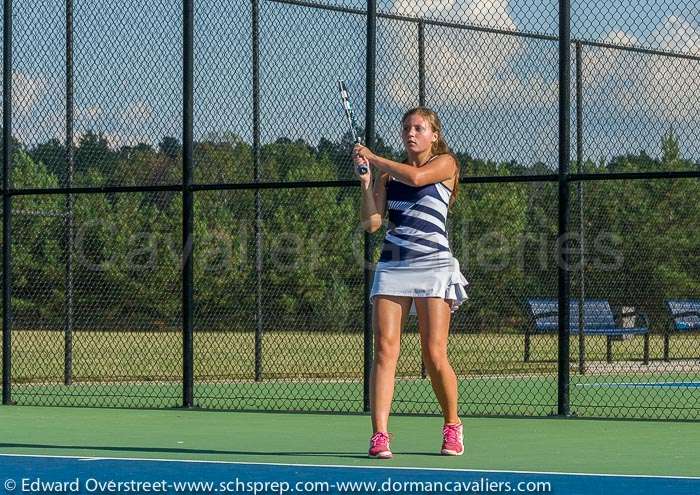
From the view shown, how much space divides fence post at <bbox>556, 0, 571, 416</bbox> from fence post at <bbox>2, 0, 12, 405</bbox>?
4.24m

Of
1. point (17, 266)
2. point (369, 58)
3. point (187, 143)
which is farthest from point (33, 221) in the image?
point (369, 58)

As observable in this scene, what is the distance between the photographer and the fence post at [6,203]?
11953 millimetres

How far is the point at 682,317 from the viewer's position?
1800cm

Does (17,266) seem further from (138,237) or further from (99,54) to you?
(99,54)

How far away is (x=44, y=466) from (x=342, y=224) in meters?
12.3

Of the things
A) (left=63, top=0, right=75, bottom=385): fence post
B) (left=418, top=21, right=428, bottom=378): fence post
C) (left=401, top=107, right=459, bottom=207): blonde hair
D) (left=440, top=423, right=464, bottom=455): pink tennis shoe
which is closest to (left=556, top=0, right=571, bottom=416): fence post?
(left=401, top=107, right=459, bottom=207): blonde hair

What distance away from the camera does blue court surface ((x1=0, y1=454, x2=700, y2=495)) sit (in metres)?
6.35

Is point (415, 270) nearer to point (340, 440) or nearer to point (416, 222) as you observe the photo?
point (416, 222)

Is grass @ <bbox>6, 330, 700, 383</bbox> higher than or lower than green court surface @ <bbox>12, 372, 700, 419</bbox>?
lower

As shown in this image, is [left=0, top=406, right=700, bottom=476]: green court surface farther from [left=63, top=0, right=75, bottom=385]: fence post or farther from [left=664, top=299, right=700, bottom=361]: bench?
[left=664, top=299, right=700, bottom=361]: bench

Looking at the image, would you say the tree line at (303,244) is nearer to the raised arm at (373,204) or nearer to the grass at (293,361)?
the grass at (293,361)

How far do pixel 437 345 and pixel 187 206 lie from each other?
408 cm

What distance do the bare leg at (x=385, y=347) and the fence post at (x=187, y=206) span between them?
377cm

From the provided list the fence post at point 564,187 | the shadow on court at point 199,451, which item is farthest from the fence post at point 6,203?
the fence post at point 564,187
